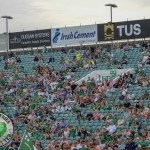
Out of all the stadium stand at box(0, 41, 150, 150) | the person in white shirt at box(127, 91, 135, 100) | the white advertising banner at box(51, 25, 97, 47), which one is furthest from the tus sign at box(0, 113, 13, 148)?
the white advertising banner at box(51, 25, 97, 47)

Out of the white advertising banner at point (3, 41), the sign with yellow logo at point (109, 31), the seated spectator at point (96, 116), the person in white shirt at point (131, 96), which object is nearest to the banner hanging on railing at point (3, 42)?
the white advertising banner at point (3, 41)

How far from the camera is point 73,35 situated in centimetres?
4000

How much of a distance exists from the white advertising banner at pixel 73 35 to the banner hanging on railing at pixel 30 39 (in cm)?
66

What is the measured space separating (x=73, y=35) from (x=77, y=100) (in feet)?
34.6

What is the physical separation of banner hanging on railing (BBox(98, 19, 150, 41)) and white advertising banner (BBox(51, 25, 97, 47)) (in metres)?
0.68

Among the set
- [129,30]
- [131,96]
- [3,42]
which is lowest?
[131,96]

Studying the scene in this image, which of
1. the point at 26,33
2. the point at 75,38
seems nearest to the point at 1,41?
the point at 26,33

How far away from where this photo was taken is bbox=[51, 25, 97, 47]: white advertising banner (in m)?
39.0

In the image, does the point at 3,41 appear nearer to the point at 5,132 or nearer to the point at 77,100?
the point at 77,100

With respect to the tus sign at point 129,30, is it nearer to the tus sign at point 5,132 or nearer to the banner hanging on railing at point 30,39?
the banner hanging on railing at point 30,39

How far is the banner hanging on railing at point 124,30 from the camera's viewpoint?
36312 mm

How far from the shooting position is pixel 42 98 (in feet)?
107

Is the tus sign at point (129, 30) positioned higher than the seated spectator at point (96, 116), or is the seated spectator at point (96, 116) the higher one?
the tus sign at point (129, 30)

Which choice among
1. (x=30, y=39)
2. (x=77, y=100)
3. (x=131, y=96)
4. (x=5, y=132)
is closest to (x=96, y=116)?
(x=131, y=96)
